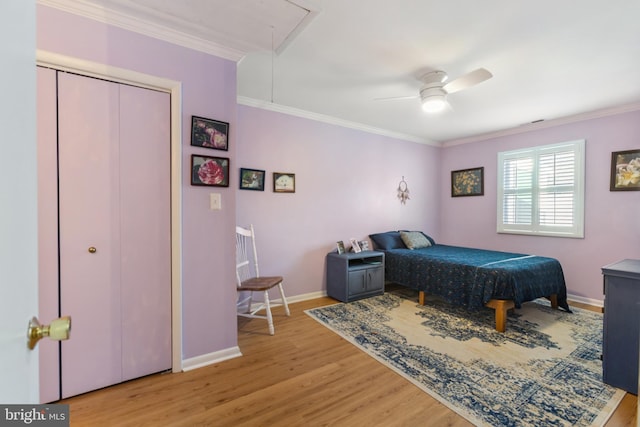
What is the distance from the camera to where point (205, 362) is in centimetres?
212

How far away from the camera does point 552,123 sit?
3809 mm

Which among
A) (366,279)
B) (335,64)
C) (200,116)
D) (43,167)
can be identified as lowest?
(366,279)

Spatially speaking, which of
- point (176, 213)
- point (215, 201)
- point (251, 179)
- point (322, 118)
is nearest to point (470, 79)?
point (322, 118)

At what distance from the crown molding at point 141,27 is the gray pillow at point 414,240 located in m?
3.27

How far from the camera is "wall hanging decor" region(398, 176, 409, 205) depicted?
466 centimetres

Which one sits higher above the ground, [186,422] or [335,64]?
[335,64]

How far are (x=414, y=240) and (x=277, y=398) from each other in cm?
313

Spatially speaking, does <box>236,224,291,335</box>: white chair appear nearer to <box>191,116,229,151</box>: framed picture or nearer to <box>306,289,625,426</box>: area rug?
<box>306,289,625,426</box>: area rug

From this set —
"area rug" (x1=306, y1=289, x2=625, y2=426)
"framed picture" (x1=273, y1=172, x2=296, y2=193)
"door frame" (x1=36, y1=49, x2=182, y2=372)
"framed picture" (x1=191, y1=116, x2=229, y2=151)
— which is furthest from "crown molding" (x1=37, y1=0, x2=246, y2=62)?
"area rug" (x1=306, y1=289, x2=625, y2=426)

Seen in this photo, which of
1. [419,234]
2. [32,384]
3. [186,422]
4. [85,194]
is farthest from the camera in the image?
[419,234]

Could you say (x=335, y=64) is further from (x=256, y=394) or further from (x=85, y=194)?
(x=256, y=394)

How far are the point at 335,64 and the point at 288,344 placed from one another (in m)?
2.51

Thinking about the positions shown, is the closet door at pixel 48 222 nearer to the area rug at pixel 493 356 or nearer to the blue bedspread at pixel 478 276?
the area rug at pixel 493 356

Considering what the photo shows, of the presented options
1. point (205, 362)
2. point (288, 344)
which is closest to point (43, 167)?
point (205, 362)
